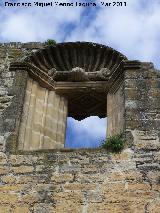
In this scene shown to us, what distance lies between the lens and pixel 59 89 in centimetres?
811

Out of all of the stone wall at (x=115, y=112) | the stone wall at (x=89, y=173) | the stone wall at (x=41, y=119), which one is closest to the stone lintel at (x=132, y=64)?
the stone wall at (x=115, y=112)

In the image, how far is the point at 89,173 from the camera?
6.24m

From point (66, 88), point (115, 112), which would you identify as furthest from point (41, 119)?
point (115, 112)

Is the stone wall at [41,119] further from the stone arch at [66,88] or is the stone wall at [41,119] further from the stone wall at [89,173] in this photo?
the stone wall at [89,173]

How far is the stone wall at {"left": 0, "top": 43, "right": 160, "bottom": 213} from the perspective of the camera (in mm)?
A: 5867

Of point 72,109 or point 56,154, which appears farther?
point 72,109

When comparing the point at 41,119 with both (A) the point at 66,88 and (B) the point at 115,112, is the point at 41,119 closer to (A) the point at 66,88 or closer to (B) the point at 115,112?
(A) the point at 66,88

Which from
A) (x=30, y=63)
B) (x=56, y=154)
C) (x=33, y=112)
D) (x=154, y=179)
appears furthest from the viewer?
(x=30, y=63)

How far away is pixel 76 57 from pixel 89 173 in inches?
110

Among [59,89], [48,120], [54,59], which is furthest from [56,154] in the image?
[54,59]

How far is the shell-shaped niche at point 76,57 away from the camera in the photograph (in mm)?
8320

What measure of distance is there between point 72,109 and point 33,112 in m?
1.18

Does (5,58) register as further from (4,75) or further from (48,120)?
(48,120)

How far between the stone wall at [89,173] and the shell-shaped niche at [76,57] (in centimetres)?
114
